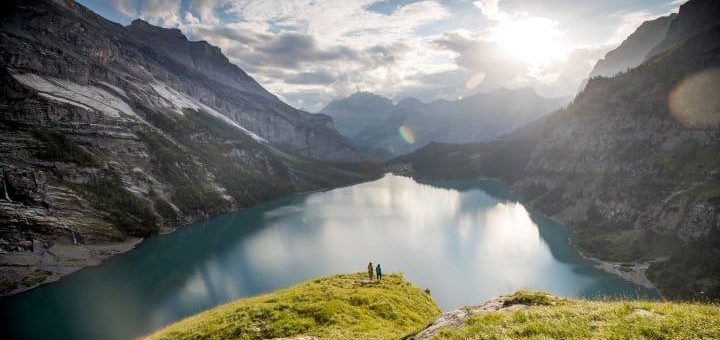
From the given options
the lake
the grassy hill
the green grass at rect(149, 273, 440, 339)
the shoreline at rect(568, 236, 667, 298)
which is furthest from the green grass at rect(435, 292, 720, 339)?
the shoreline at rect(568, 236, 667, 298)

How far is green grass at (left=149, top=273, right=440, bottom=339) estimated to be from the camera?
84.0ft

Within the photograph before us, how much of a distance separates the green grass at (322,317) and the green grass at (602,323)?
769 centimetres

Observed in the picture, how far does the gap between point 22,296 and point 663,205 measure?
255087 mm

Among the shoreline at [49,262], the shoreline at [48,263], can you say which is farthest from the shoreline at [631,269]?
the shoreline at [49,262]

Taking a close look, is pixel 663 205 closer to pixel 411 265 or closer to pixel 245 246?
pixel 411 265

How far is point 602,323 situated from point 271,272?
13009 cm

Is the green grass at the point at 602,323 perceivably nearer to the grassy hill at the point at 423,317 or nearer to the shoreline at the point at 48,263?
the grassy hill at the point at 423,317

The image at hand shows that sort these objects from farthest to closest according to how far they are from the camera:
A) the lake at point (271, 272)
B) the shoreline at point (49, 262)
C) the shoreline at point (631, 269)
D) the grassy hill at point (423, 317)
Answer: the shoreline at point (631, 269)
the shoreline at point (49, 262)
the lake at point (271, 272)
the grassy hill at point (423, 317)

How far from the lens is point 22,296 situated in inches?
4616

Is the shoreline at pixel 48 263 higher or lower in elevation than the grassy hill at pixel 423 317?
lower

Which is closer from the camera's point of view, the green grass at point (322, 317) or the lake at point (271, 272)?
the green grass at point (322, 317)

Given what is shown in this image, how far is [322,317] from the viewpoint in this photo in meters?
27.5

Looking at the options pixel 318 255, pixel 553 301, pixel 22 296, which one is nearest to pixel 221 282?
pixel 318 255

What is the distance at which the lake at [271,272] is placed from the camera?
102688mm
